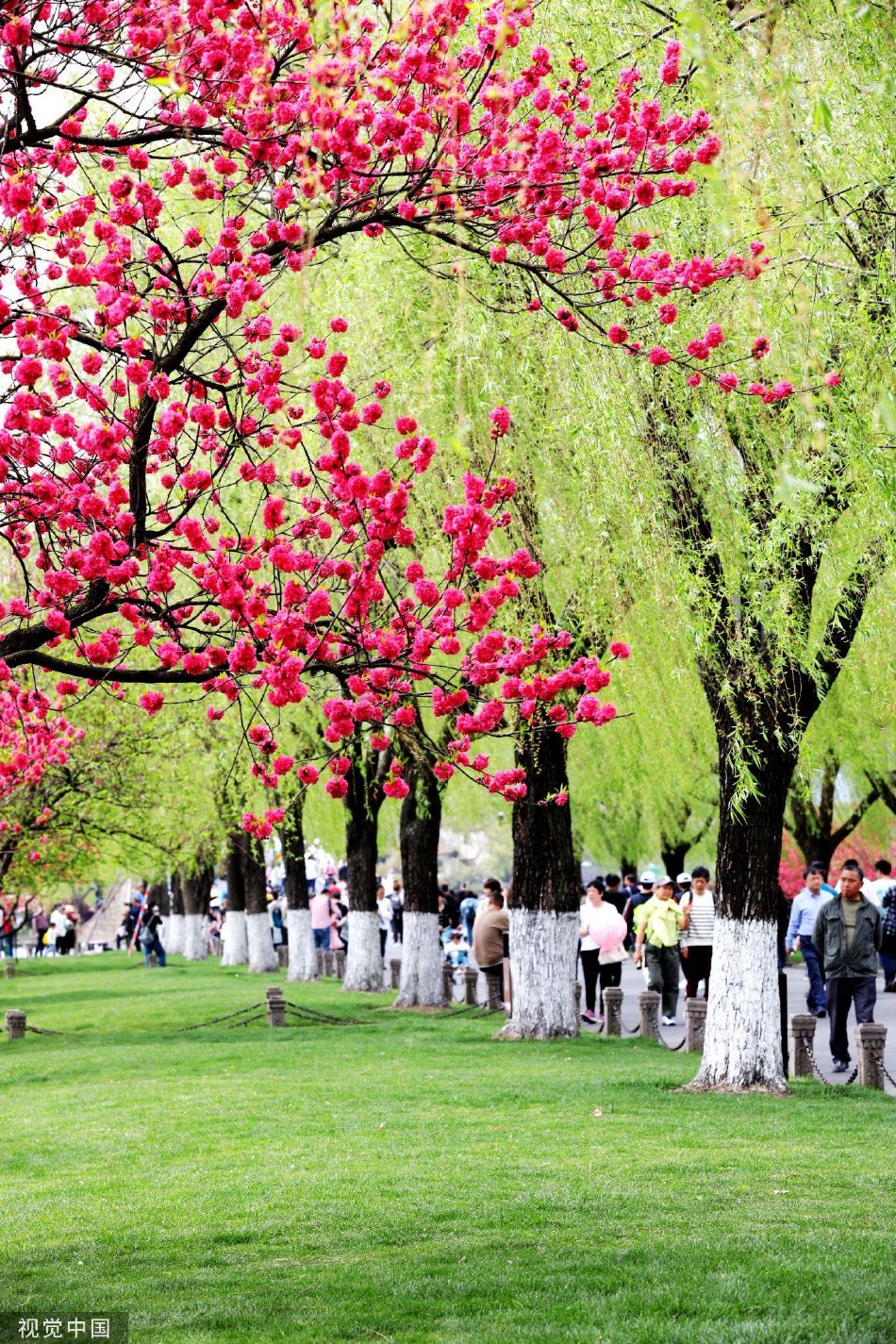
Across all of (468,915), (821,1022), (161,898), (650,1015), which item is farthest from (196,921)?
(650,1015)

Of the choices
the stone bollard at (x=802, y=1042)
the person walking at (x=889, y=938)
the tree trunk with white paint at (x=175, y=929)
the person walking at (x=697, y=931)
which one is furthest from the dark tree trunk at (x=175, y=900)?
the stone bollard at (x=802, y=1042)

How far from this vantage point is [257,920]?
36.4 m

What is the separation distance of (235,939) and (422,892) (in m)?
19.7

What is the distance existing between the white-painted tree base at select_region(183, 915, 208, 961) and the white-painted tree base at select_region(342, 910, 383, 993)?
2107 cm

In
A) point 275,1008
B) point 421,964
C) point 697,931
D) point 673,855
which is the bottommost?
point 275,1008

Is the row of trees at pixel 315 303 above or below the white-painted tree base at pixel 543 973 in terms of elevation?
above

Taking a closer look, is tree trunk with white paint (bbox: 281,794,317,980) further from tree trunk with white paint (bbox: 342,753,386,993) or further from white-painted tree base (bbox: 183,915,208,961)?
white-painted tree base (bbox: 183,915,208,961)

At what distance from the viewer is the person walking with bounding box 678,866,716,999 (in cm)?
1969

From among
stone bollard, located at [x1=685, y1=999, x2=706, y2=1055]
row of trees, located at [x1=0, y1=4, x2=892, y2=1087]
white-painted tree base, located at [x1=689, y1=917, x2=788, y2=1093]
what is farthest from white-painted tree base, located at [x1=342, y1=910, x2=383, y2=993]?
row of trees, located at [x1=0, y1=4, x2=892, y2=1087]

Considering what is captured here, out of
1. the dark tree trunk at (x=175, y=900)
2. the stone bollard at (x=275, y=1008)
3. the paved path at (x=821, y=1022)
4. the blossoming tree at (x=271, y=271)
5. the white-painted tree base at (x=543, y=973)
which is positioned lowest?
the paved path at (x=821, y=1022)

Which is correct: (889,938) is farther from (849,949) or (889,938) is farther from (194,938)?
(194,938)

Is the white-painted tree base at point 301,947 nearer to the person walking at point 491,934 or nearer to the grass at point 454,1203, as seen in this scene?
the person walking at point 491,934

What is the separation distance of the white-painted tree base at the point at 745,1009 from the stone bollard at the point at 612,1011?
556 cm

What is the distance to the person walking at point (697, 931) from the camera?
1969 cm
